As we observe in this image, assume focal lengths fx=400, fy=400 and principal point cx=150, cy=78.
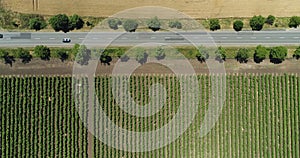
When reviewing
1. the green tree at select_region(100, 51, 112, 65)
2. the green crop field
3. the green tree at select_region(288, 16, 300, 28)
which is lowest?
the green crop field

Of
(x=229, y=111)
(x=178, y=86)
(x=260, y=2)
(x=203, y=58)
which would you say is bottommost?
(x=229, y=111)

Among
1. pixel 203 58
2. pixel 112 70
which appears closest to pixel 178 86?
pixel 203 58

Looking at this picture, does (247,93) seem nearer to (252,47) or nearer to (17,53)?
(252,47)

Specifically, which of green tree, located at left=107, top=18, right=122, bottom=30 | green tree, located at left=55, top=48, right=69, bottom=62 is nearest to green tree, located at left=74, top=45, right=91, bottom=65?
green tree, located at left=55, top=48, right=69, bottom=62

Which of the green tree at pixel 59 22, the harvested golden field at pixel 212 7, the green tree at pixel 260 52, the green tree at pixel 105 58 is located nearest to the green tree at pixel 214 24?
the harvested golden field at pixel 212 7

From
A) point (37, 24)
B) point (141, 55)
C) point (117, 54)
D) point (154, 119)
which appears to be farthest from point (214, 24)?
point (37, 24)

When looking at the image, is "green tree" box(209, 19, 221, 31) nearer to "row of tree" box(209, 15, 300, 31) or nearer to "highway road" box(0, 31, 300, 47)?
"row of tree" box(209, 15, 300, 31)

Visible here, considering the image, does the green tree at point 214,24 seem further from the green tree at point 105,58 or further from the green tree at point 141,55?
the green tree at point 105,58
